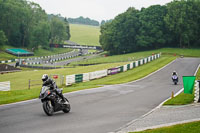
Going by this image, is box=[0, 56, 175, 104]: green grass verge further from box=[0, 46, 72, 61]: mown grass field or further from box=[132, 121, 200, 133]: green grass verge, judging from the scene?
box=[0, 46, 72, 61]: mown grass field

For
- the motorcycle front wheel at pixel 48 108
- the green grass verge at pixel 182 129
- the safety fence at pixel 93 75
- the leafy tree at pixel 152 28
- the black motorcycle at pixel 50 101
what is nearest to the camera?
the green grass verge at pixel 182 129

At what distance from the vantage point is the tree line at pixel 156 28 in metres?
97.4

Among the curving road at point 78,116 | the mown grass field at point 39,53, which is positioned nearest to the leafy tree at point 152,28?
the mown grass field at point 39,53

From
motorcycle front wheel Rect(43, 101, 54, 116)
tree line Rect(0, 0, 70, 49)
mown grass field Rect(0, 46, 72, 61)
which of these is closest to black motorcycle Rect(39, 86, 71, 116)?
motorcycle front wheel Rect(43, 101, 54, 116)

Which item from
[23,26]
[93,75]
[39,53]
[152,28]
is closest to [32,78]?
[93,75]

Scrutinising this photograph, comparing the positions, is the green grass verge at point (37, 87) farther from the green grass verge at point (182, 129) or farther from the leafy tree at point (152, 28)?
the leafy tree at point (152, 28)

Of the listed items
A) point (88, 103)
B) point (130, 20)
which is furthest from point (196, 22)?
point (88, 103)

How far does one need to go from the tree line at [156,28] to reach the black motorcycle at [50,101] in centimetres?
8798

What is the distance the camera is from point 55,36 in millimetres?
144625

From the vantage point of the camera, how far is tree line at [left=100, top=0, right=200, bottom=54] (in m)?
97.4

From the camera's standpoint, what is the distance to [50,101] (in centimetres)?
1320

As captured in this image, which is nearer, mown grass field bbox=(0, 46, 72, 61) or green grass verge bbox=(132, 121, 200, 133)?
green grass verge bbox=(132, 121, 200, 133)

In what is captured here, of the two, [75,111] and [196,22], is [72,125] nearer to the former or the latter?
[75,111]

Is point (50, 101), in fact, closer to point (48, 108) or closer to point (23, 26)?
point (48, 108)
